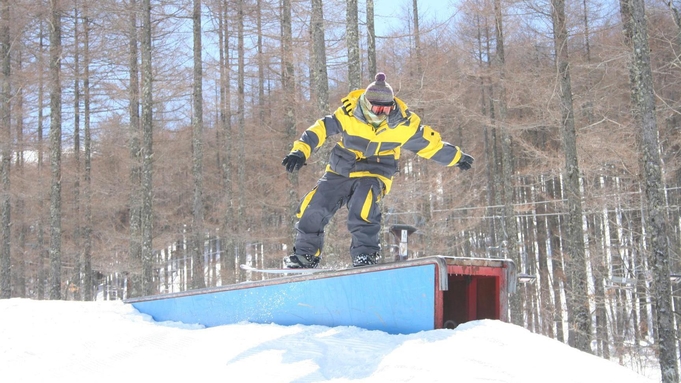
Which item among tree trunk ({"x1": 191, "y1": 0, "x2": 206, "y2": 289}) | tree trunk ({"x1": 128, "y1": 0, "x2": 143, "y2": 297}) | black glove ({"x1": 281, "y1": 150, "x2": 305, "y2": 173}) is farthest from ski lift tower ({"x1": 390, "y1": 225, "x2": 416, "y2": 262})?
tree trunk ({"x1": 191, "y1": 0, "x2": 206, "y2": 289})

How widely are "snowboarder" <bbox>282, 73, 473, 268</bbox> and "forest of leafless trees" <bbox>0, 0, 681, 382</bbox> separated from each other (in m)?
5.22

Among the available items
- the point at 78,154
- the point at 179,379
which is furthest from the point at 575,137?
the point at 78,154

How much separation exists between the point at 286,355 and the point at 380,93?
7.24 ft

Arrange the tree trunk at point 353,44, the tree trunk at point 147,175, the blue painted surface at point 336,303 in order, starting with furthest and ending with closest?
1. the tree trunk at point 147,175
2. the tree trunk at point 353,44
3. the blue painted surface at point 336,303

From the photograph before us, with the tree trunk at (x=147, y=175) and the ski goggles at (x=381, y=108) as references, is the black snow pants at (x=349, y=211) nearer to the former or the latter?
the ski goggles at (x=381, y=108)

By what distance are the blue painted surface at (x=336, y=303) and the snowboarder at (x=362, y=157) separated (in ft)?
1.95

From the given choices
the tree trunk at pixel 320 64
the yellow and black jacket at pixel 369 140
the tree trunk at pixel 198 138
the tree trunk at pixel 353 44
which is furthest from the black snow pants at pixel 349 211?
the tree trunk at pixel 198 138

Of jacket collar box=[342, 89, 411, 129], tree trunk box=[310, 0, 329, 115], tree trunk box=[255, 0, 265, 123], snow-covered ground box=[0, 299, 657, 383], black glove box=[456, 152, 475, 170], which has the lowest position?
snow-covered ground box=[0, 299, 657, 383]

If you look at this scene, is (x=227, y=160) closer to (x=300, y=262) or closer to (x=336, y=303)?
(x=300, y=262)

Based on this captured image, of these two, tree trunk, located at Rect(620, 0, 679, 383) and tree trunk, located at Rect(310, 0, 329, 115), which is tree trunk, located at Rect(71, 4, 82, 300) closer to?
tree trunk, located at Rect(310, 0, 329, 115)

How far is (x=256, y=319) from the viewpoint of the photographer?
495cm

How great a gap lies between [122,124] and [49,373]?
17.8 meters

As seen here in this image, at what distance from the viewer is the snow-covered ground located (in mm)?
2709

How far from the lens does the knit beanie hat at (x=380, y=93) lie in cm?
451
